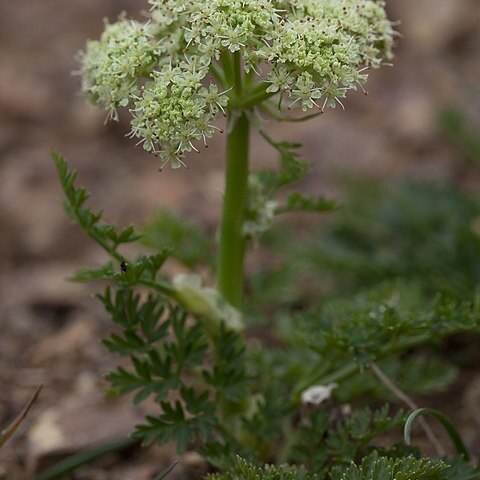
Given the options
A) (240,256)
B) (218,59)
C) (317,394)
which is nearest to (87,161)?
(240,256)

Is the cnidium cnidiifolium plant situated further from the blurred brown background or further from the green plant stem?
the blurred brown background

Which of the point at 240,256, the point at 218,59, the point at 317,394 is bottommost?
the point at 317,394

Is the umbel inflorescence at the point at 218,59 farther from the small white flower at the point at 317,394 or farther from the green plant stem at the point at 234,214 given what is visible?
the small white flower at the point at 317,394

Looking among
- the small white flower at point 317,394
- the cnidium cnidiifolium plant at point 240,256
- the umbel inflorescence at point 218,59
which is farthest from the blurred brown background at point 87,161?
the umbel inflorescence at point 218,59

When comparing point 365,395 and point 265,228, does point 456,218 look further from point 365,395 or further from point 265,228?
point 265,228

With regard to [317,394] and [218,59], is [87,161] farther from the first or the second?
[218,59]
